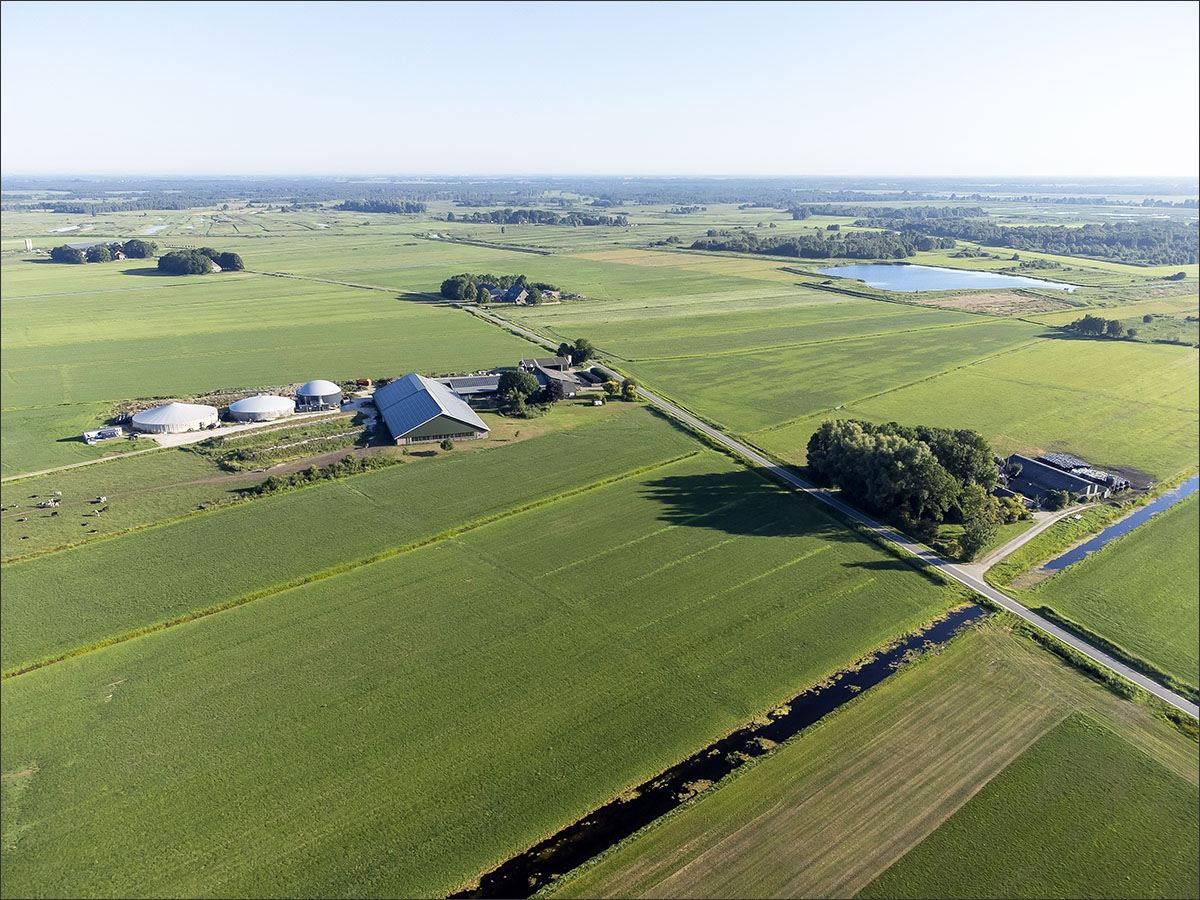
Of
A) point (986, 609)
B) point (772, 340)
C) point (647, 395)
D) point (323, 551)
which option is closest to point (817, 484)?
point (986, 609)

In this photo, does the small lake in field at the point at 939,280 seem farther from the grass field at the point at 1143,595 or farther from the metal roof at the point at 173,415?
the metal roof at the point at 173,415

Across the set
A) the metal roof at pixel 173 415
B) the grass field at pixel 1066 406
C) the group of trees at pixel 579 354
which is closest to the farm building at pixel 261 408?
the metal roof at pixel 173 415

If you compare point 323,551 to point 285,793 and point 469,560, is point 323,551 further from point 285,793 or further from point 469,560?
point 285,793

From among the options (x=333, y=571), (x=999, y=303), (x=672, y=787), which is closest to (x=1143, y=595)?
(x=672, y=787)

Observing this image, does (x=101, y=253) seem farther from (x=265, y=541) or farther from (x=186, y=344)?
(x=265, y=541)

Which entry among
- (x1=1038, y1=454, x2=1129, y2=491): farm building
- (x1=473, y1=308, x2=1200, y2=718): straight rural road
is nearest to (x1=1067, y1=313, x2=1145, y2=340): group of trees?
(x1=1038, y1=454, x2=1129, y2=491): farm building

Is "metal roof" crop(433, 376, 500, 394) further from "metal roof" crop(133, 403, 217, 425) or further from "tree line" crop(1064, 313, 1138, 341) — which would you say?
"tree line" crop(1064, 313, 1138, 341)
